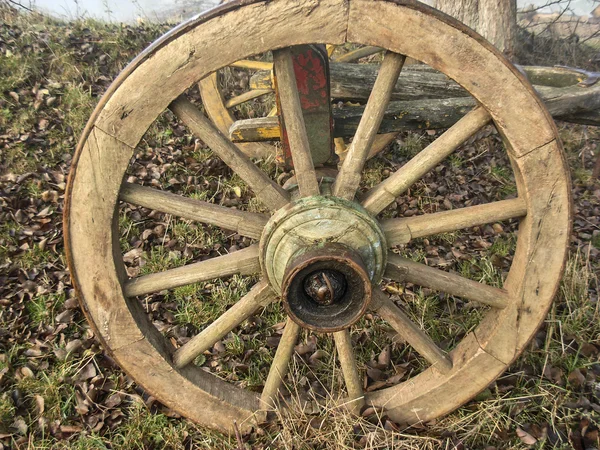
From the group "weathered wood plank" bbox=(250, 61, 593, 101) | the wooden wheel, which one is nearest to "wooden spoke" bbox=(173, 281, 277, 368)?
the wooden wheel

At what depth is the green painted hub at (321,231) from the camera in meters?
1.70

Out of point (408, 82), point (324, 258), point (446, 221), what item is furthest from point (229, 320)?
point (408, 82)

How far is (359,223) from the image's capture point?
1735mm

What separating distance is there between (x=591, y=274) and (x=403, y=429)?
1643 mm

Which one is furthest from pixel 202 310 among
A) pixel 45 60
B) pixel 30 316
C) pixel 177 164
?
pixel 45 60

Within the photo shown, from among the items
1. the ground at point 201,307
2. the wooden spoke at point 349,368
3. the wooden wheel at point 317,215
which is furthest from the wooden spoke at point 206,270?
the ground at point 201,307

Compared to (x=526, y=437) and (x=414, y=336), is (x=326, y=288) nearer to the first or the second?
(x=414, y=336)

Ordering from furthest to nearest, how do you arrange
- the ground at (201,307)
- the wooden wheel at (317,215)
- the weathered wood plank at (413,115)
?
the weathered wood plank at (413,115), the ground at (201,307), the wooden wheel at (317,215)

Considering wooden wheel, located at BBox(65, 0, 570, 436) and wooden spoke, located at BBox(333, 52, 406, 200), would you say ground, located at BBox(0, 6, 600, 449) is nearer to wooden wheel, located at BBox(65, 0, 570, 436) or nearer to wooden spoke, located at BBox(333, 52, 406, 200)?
wooden wheel, located at BBox(65, 0, 570, 436)

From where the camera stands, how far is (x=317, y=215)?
1.72m

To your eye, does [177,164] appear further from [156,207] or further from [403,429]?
[403,429]

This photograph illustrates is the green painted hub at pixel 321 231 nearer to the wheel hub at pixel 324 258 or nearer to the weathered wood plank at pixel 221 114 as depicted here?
the wheel hub at pixel 324 258

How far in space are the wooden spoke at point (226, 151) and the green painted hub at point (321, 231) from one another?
0.07 metres

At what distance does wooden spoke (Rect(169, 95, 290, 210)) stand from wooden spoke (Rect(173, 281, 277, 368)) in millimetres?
343
